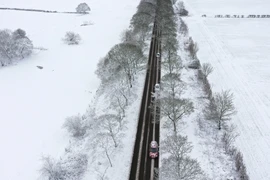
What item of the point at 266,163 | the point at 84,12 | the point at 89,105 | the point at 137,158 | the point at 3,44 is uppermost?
the point at 84,12

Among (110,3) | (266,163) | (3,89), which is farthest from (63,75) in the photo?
(110,3)

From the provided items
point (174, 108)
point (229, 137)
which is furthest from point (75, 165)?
point (229, 137)

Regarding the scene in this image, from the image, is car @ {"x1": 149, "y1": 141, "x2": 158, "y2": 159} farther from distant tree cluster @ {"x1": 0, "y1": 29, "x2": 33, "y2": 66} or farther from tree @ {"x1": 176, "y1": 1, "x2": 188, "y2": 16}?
tree @ {"x1": 176, "y1": 1, "x2": 188, "y2": 16}

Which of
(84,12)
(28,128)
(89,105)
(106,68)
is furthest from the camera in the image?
(84,12)

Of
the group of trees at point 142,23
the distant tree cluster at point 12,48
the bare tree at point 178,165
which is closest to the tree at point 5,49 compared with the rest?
the distant tree cluster at point 12,48

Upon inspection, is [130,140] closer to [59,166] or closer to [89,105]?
[59,166]

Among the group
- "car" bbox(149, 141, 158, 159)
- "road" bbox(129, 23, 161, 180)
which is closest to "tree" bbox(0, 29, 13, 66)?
"road" bbox(129, 23, 161, 180)
